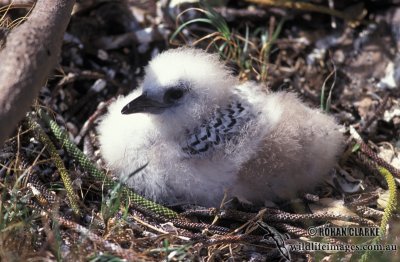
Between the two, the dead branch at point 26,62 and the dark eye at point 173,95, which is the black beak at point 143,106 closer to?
the dark eye at point 173,95

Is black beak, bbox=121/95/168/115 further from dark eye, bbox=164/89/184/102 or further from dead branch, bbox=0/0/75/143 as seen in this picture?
dead branch, bbox=0/0/75/143

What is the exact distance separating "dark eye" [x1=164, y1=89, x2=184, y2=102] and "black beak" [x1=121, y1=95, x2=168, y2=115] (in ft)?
0.12

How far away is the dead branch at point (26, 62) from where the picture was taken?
1.97 metres

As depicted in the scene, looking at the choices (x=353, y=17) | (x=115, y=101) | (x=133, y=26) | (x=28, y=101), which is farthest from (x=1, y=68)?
(x=353, y=17)

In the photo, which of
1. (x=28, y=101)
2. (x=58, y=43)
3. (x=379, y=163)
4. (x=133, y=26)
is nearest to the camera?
(x=28, y=101)

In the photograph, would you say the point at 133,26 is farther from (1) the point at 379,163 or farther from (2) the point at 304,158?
(1) the point at 379,163

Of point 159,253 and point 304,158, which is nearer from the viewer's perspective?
point 159,253

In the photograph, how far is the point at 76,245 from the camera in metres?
2.12

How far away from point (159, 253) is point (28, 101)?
31.9 inches

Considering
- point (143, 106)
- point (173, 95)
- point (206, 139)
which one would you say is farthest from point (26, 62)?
point (206, 139)

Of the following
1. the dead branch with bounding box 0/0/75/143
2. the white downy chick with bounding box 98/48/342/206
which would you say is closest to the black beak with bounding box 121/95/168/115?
the white downy chick with bounding box 98/48/342/206

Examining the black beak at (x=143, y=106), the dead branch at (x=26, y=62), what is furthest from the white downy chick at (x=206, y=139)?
the dead branch at (x=26, y=62)

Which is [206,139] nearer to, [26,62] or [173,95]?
[173,95]

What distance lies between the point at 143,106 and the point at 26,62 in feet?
2.37
